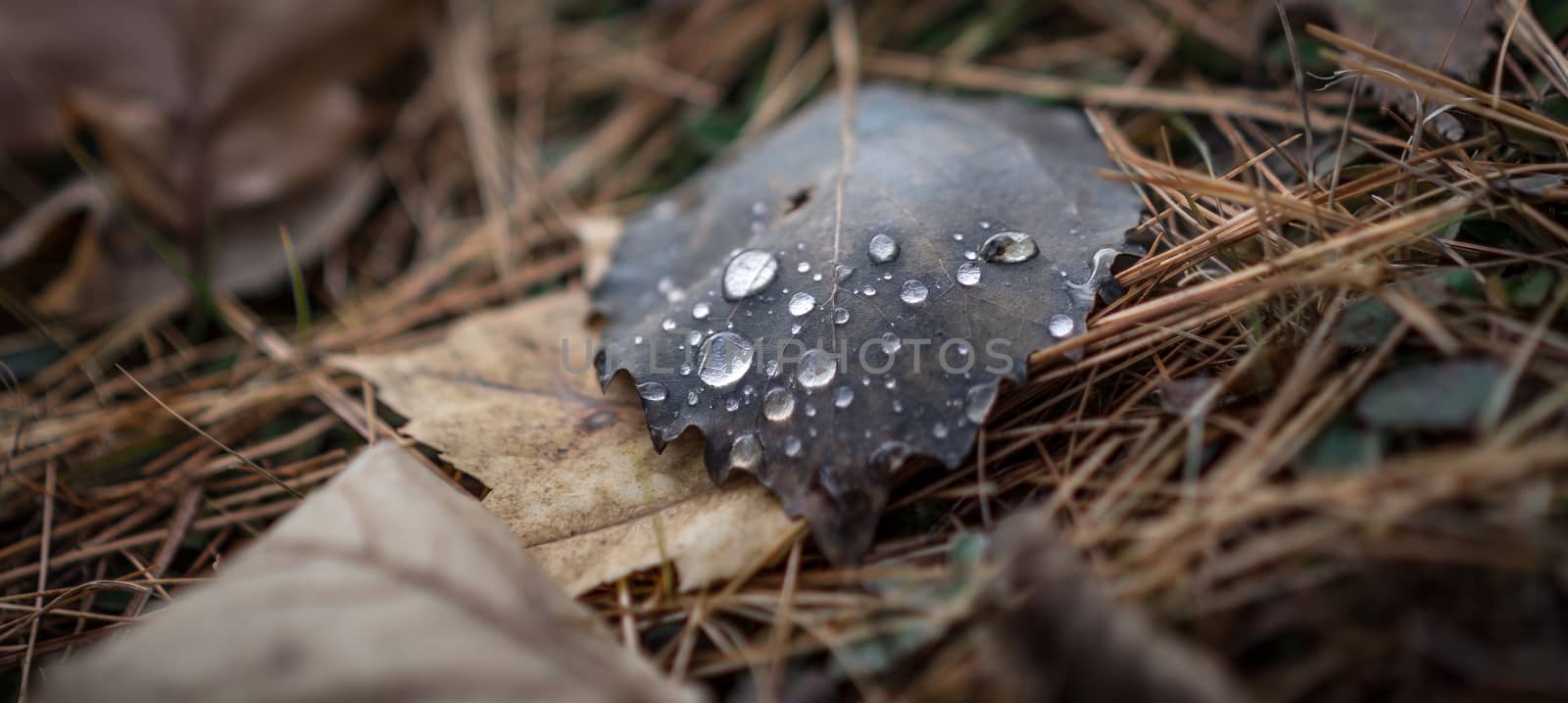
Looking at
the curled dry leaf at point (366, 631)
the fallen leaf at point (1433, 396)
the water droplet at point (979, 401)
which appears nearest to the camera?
the curled dry leaf at point (366, 631)

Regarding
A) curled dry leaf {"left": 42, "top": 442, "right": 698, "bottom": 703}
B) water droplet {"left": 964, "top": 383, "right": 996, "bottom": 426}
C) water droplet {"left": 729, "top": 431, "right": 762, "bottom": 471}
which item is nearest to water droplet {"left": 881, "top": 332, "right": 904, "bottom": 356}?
water droplet {"left": 964, "top": 383, "right": 996, "bottom": 426}

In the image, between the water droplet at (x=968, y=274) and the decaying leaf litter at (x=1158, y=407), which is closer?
the decaying leaf litter at (x=1158, y=407)

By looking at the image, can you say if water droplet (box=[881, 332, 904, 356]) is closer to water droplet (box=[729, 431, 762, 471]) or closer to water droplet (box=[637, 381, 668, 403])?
water droplet (box=[729, 431, 762, 471])

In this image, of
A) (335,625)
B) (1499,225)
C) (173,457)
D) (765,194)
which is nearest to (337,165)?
(173,457)

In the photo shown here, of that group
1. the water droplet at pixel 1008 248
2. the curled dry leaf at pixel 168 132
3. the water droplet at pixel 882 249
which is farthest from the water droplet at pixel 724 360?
the curled dry leaf at pixel 168 132

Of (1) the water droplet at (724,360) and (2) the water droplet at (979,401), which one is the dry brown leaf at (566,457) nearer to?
(1) the water droplet at (724,360)

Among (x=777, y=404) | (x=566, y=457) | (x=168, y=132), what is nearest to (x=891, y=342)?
(x=777, y=404)

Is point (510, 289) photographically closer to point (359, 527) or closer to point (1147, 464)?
point (359, 527)
